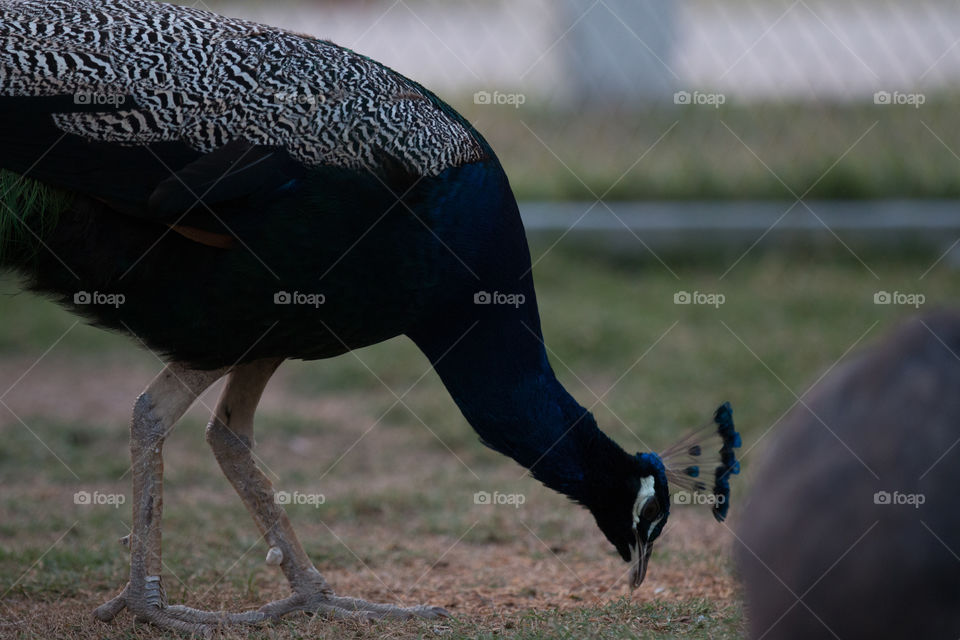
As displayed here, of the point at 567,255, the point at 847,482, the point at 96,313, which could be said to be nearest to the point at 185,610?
the point at 96,313

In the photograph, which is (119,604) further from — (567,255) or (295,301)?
(567,255)

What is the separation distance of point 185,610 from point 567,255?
17.0 feet

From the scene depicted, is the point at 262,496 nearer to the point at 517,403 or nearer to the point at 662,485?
the point at 517,403

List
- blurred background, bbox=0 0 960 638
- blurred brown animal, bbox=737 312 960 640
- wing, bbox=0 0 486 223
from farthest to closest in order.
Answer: blurred background, bbox=0 0 960 638, wing, bbox=0 0 486 223, blurred brown animal, bbox=737 312 960 640

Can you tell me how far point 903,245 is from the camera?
8.42m

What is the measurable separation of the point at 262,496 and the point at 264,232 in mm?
1055

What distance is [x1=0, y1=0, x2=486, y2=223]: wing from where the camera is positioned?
11.8 feet

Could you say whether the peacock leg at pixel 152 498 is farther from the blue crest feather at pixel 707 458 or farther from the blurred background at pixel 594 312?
the blue crest feather at pixel 707 458

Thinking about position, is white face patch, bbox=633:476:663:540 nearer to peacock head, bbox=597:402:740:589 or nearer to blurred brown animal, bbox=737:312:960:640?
peacock head, bbox=597:402:740:589

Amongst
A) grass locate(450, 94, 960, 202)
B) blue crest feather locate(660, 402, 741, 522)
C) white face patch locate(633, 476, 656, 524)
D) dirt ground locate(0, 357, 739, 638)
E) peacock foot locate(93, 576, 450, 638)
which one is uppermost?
grass locate(450, 94, 960, 202)

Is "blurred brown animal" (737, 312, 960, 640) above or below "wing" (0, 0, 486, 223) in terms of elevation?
below

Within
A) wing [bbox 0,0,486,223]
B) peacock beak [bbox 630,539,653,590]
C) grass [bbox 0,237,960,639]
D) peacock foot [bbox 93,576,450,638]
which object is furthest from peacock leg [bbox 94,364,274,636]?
peacock beak [bbox 630,539,653,590]

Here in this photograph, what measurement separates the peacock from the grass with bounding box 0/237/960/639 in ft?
1.25

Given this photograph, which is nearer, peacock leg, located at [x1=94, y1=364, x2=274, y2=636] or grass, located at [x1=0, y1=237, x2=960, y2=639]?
peacock leg, located at [x1=94, y1=364, x2=274, y2=636]
